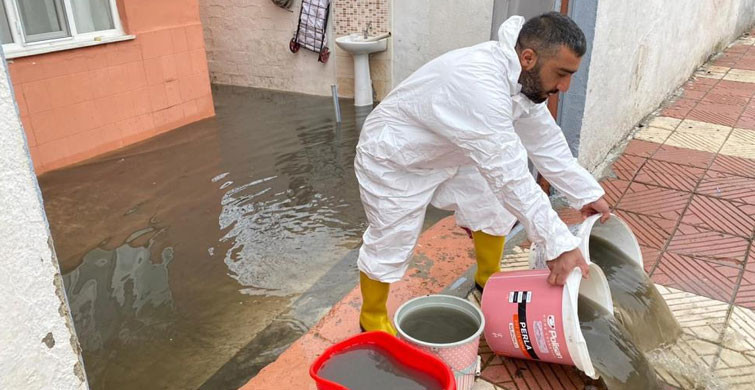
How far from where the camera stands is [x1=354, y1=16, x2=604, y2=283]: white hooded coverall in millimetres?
1981

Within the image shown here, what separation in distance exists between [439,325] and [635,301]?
3.13 feet

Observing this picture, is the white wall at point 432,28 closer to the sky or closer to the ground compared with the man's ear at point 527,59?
closer to the ground

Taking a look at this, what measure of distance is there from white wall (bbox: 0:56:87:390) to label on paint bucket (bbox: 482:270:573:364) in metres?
1.59

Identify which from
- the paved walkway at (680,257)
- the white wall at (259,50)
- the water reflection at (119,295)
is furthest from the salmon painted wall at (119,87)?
the paved walkway at (680,257)

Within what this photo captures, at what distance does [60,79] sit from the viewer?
18.7 ft

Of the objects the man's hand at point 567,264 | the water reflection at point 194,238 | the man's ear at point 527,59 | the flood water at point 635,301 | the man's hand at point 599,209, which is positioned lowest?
the water reflection at point 194,238

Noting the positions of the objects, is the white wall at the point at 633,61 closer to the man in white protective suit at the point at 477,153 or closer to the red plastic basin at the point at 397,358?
the man in white protective suit at the point at 477,153

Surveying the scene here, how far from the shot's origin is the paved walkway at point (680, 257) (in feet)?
8.13

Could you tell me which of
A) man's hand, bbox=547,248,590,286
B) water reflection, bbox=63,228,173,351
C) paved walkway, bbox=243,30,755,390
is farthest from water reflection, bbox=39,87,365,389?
man's hand, bbox=547,248,590,286

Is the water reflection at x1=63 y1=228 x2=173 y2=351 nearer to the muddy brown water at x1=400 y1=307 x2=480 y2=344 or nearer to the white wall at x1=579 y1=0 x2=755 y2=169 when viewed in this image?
the muddy brown water at x1=400 y1=307 x2=480 y2=344

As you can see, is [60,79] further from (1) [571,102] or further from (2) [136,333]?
(1) [571,102]

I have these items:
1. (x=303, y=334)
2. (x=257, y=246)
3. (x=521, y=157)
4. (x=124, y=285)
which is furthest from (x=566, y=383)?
(x=124, y=285)

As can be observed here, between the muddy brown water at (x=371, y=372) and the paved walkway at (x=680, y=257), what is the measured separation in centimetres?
52

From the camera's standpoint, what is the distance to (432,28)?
7.19 metres
